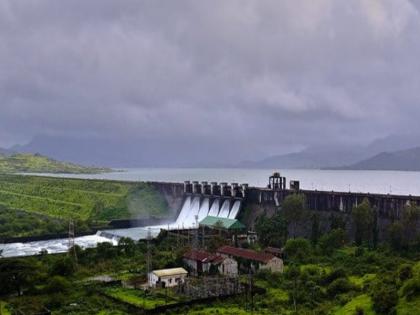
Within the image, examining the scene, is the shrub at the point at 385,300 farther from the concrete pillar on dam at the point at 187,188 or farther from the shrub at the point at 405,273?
the concrete pillar on dam at the point at 187,188

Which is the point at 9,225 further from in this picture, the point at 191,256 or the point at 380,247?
the point at 380,247

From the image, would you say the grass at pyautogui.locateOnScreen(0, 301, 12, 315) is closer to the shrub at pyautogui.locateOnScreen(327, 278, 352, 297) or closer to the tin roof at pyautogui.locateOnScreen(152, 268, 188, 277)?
the tin roof at pyautogui.locateOnScreen(152, 268, 188, 277)

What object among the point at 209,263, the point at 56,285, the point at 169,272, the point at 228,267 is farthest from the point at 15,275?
the point at 228,267

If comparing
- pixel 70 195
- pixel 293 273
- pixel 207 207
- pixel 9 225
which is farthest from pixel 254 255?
pixel 70 195

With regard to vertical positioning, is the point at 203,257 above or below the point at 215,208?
below

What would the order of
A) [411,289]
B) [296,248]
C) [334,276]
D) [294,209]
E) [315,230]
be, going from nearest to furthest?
1. [411,289]
2. [334,276]
3. [296,248]
4. [315,230]
5. [294,209]

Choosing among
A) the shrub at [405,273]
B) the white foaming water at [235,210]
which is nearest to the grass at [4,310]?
the shrub at [405,273]

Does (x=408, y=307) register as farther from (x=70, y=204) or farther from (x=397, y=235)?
(x=70, y=204)

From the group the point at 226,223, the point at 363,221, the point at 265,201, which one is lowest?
the point at 226,223
